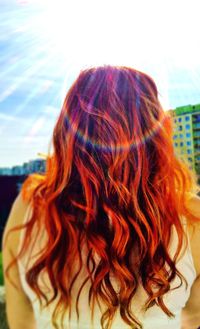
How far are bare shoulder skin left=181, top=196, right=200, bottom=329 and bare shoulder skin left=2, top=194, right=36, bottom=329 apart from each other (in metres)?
0.40

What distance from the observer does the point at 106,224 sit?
3.72ft

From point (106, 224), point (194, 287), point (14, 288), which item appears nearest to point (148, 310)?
point (194, 287)

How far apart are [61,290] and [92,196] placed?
0.78 feet

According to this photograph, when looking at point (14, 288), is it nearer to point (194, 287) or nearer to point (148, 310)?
point (148, 310)

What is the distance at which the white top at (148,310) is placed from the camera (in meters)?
1.09

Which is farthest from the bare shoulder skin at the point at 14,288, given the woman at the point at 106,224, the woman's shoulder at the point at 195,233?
the woman's shoulder at the point at 195,233

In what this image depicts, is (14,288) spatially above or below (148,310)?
above

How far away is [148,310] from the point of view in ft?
3.69

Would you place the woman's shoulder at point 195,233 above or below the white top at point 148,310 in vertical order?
above

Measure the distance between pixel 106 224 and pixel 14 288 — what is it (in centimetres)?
29

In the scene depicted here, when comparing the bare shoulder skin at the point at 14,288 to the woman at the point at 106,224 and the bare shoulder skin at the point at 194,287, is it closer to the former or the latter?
the woman at the point at 106,224

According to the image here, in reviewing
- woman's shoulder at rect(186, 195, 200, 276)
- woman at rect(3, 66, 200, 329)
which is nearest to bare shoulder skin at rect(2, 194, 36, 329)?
woman at rect(3, 66, 200, 329)

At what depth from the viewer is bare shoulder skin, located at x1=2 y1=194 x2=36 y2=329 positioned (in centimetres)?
107

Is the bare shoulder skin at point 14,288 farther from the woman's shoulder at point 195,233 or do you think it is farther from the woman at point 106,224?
the woman's shoulder at point 195,233
